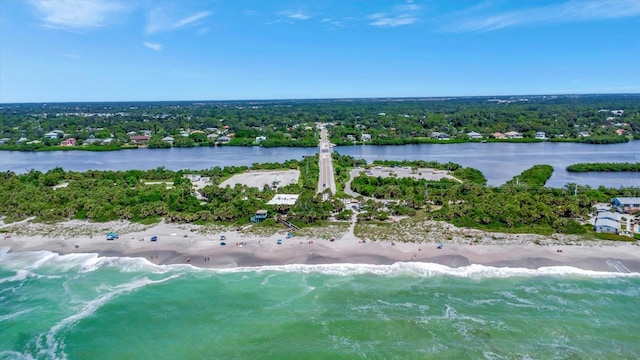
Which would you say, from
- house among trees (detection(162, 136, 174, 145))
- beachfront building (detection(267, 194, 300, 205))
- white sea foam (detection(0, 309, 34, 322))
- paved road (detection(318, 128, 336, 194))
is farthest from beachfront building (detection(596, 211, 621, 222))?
house among trees (detection(162, 136, 174, 145))

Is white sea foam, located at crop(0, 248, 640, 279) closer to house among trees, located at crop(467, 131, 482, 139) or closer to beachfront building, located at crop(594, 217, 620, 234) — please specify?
beachfront building, located at crop(594, 217, 620, 234)

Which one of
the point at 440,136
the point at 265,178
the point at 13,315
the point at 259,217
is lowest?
the point at 13,315

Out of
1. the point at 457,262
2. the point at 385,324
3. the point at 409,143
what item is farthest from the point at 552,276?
the point at 409,143

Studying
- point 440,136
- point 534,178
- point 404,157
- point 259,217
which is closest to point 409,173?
point 534,178

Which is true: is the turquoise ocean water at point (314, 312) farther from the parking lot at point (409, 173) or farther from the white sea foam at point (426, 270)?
the parking lot at point (409, 173)

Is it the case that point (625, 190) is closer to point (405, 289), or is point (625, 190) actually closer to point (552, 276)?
point (552, 276)

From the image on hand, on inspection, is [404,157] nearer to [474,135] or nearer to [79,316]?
[474,135]

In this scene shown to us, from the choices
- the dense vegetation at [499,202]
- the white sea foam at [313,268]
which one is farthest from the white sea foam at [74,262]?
the dense vegetation at [499,202]
